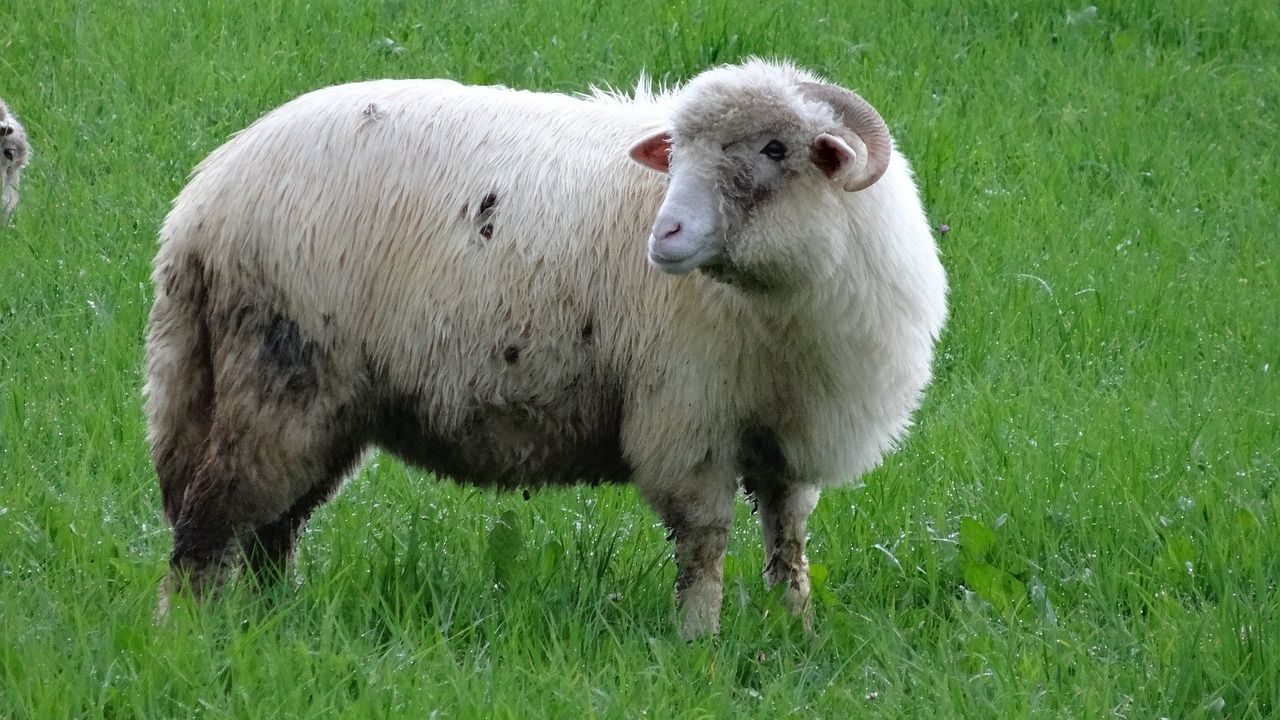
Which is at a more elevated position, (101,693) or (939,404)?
(101,693)

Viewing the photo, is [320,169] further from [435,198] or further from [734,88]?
[734,88]

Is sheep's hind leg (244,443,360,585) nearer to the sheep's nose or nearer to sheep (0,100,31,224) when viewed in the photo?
the sheep's nose

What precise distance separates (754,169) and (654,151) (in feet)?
1.22

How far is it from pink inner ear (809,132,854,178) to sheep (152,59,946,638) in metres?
0.12

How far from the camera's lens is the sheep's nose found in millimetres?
4082

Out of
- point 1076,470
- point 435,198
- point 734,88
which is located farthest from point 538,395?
point 1076,470

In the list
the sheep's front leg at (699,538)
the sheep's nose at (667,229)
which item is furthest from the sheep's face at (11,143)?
the sheep's nose at (667,229)

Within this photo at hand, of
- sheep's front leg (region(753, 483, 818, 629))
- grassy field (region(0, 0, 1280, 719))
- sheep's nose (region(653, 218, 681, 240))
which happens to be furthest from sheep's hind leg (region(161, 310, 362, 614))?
sheep's front leg (region(753, 483, 818, 629))

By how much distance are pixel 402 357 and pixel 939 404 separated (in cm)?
275

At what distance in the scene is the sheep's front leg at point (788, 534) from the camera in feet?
15.9

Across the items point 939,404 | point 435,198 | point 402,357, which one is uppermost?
point 435,198

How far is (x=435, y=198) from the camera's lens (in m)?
4.68

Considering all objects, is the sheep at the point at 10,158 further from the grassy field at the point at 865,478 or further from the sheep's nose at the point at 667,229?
the sheep's nose at the point at 667,229

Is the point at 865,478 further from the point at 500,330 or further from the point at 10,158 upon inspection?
the point at 10,158
